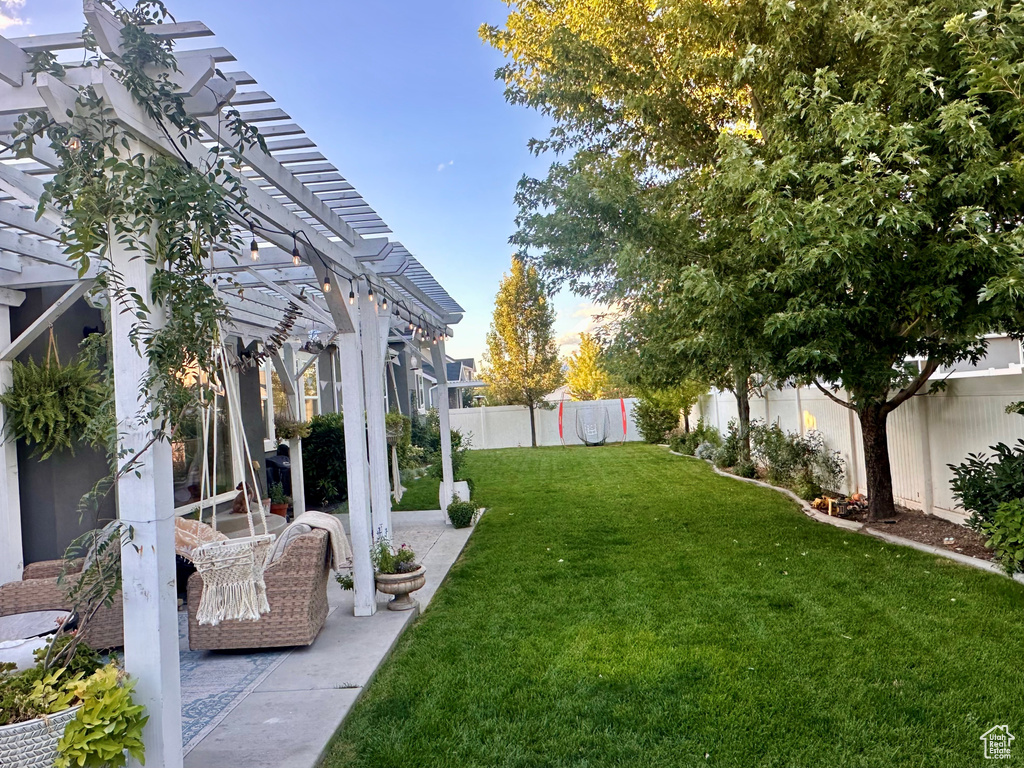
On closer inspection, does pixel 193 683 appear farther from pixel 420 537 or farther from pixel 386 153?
pixel 386 153

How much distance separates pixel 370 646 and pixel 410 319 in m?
4.10

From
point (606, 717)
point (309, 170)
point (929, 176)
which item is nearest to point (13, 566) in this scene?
point (309, 170)

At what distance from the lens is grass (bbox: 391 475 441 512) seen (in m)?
10.6

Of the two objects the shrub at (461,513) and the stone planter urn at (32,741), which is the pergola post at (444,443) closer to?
the shrub at (461,513)

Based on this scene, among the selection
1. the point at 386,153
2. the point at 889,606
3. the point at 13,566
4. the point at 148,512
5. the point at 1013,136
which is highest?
the point at 386,153

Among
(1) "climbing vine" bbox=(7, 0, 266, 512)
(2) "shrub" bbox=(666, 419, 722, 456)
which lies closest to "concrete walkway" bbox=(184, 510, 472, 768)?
(1) "climbing vine" bbox=(7, 0, 266, 512)

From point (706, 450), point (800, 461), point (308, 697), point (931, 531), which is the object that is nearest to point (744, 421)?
point (706, 450)

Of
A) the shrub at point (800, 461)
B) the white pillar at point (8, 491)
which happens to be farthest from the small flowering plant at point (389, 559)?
the shrub at point (800, 461)

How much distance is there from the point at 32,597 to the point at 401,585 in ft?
7.77

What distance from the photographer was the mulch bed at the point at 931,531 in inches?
240

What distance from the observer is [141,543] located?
95.3 inches

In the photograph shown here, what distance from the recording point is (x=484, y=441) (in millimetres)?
22406

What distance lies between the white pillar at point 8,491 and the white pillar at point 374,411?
2.72 m

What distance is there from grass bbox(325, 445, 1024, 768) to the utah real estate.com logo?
0.04 metres
